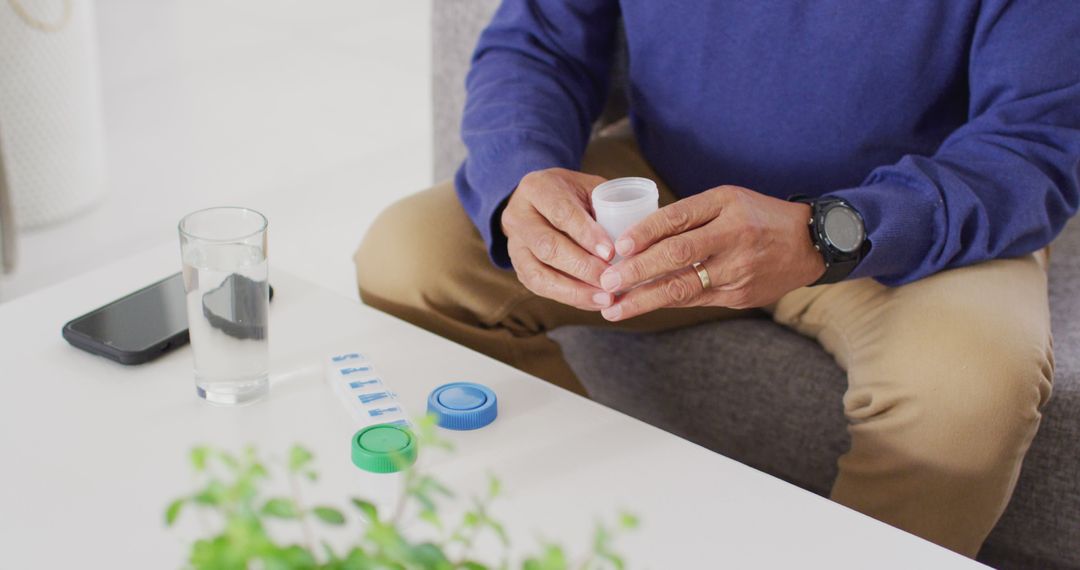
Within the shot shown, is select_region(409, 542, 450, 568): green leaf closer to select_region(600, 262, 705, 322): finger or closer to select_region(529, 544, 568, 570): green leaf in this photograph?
select_region(529, 544, 568, 570): green leaf

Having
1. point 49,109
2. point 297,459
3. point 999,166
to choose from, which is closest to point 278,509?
point 297,459

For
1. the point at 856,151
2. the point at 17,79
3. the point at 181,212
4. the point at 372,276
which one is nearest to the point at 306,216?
the point at 181,212

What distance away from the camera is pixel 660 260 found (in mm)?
1012

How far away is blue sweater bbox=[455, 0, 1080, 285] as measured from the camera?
3.81 feet

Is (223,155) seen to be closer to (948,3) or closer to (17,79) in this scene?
(17,79)

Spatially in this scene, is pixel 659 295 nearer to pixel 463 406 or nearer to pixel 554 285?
pixel 554 285

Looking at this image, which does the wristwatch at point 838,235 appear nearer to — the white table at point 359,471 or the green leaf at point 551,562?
the white table at point 359,471

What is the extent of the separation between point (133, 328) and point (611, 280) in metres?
0.46

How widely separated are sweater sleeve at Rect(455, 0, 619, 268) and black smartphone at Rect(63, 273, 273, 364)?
13.5 inches

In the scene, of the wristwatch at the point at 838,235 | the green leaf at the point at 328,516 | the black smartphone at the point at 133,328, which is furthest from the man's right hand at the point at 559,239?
the green leaf at the point at 328,516

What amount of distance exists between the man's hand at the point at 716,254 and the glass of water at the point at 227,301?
32 centimetres

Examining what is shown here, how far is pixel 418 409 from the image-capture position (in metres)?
0.96

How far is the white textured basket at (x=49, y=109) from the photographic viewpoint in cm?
203

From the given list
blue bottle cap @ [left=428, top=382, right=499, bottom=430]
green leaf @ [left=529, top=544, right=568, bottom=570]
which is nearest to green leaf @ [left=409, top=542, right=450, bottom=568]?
green leaf @ [left=529, top=544, right=568, bottom=570]
